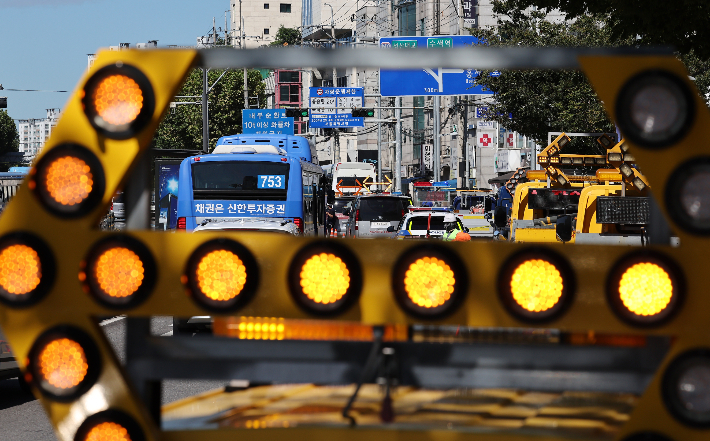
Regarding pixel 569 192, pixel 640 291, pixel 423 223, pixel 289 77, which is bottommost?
pixel 423 223

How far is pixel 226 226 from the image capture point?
1308cm

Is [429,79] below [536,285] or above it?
above

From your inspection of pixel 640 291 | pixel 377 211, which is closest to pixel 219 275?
pixel 640 291

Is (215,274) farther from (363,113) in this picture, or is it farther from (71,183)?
(363,113)

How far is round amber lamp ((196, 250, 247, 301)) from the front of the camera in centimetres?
238

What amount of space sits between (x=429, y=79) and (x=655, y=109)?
94.2ft

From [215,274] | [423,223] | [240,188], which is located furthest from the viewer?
[423,223]

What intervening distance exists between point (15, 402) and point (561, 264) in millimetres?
8352

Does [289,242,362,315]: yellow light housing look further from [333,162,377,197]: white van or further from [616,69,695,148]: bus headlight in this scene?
[333,162,377,197]: white van

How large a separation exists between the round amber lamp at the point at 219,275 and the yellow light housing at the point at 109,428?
0.39m

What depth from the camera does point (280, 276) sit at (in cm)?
236

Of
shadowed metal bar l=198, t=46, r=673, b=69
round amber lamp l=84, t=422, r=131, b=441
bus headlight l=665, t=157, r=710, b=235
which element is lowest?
round amber lamp l=84, t=422, r=131, b=441

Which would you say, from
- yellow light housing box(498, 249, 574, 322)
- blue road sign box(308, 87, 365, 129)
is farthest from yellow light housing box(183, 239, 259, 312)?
blue road sign box(308, 87, 365, 129)

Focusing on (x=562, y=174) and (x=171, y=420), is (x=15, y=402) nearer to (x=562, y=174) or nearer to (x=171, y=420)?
(x=171, y=420)
